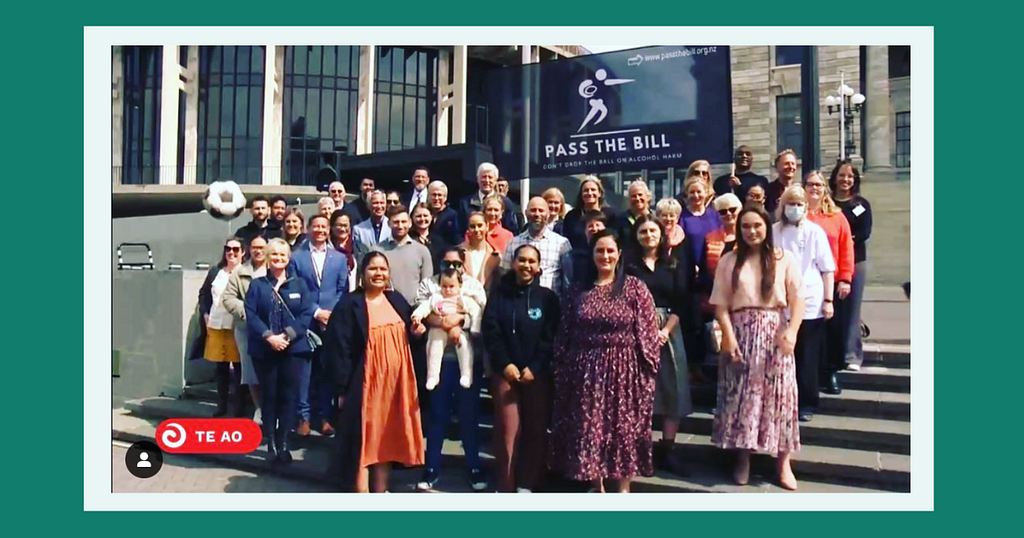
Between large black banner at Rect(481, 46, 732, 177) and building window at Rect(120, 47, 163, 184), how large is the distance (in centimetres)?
247

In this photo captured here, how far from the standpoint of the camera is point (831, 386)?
5301 mm

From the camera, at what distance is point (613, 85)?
17.5 ft

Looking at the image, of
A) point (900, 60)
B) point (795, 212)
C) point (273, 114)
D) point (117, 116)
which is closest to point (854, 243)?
point (795, 212)

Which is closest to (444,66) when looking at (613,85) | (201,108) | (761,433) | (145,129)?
(613,85)

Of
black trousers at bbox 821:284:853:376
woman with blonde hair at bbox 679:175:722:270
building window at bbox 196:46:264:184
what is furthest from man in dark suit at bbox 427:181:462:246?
black trousers at bbox 821:284:853:376

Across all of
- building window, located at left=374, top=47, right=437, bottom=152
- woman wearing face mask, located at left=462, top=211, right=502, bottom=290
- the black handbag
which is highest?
building window, located at left=374, top=47, right=437, bottom=152

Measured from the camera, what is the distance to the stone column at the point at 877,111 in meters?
4.96

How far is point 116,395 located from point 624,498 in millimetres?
3642

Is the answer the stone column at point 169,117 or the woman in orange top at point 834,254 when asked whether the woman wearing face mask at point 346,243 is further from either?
the woman in orange top at point 834,254

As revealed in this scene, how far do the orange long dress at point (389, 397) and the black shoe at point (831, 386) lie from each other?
2.72 meters

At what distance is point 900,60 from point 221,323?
492 centimetres

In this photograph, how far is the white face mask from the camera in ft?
16.2

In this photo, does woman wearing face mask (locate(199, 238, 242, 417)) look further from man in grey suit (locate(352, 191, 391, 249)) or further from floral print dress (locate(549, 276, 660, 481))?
floral print dress (locate(549, 276, 660, 481))
